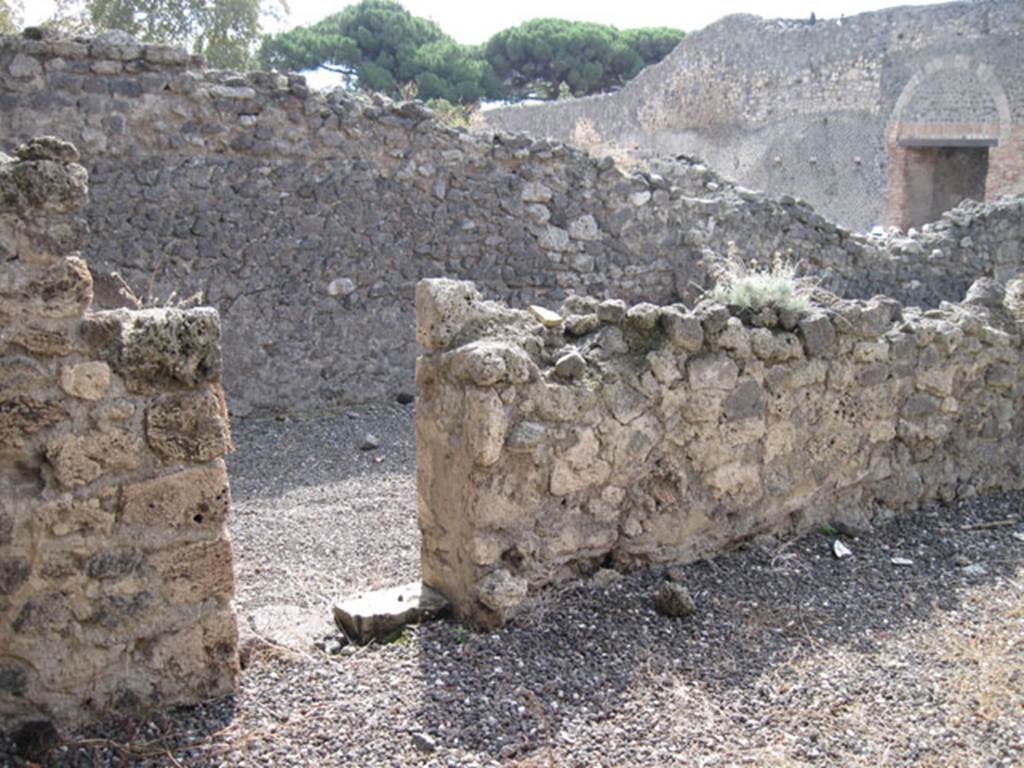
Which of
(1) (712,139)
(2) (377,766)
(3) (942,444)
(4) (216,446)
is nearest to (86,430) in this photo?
(4) (216,446)

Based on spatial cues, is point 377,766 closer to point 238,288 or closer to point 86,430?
point 86,430

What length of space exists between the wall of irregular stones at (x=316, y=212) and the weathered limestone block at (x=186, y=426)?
152 inches

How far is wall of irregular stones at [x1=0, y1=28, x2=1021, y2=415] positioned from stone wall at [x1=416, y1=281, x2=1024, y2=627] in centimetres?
304

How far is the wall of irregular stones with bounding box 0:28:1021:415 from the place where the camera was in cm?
696

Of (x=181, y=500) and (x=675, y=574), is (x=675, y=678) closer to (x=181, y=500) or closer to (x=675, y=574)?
(x=675, y=574)

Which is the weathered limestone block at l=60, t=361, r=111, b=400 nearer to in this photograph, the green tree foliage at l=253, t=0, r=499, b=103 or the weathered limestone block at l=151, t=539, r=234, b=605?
the weathered limestone block at l=151, t=539, r=234, b=605

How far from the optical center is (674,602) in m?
3.71

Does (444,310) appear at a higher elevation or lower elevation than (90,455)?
higher

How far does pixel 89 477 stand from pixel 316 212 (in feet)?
16.5

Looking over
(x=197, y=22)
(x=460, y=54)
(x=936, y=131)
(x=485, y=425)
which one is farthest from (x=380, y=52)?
(x=485, y=425)

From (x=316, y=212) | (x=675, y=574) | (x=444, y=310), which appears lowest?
(x=675, y=574)

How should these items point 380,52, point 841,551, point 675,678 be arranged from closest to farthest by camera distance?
point 675,678 < point 841,551 < point 380,52

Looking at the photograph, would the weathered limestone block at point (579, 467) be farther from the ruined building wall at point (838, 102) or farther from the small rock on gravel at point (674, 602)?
the ruined building wall at point (838, 102)

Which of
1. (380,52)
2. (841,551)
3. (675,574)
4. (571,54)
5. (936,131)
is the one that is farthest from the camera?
(571,54)
